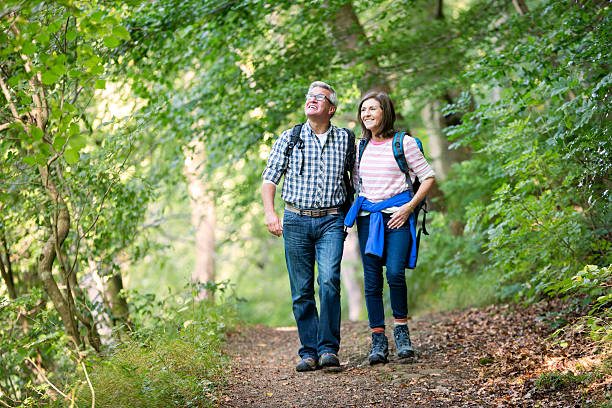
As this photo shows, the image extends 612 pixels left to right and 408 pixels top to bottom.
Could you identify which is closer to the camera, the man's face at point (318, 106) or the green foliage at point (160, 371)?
the green foliage at point (160, 371)

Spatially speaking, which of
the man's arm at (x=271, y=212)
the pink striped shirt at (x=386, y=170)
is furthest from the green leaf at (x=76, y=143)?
the pink striped shirt at (x=386, y=170)

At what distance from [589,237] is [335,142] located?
239 centimetres

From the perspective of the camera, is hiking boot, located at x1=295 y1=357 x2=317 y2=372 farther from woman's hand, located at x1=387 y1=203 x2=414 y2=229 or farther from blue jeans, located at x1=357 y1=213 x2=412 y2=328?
woman's hand, located at x1=387 y1=203 x2=414 y2=229

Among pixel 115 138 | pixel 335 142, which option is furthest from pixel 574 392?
pixel 115 138

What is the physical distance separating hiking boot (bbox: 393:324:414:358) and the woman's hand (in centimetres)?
82

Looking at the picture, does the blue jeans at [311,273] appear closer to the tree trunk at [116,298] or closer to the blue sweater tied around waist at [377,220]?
the blue sweater tied around waist at [377,220]

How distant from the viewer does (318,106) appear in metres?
4.58

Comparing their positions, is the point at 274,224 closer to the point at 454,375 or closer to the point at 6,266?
Answer: the point at 454,375

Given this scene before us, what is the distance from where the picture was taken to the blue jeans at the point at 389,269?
14.9 ft

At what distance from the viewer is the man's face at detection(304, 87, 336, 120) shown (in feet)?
15.0

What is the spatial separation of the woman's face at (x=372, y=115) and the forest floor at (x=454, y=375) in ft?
6.06

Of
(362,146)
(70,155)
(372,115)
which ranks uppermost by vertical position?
(372,115)

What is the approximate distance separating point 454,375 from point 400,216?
1208 mm

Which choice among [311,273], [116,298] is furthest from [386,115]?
[116,298]
